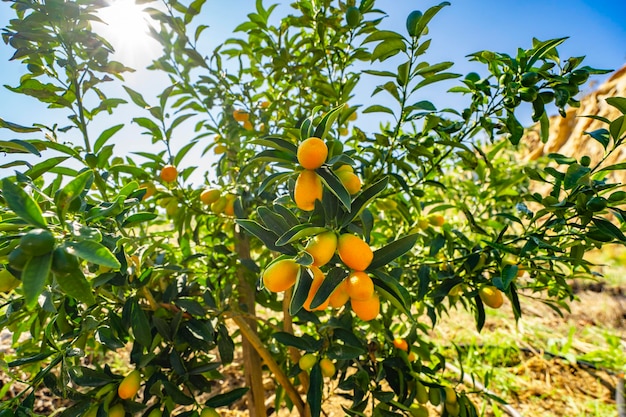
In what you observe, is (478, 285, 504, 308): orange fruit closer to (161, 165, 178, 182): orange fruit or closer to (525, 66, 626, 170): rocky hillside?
(161, 165, 178, 182): orange fruit

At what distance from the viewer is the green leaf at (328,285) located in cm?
43

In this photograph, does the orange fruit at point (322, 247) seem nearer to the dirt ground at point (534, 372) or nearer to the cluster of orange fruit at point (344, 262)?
the cluster of orange fruit at point (344, 262)

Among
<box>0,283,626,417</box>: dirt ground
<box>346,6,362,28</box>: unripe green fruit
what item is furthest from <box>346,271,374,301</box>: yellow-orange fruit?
<box>0,283,626,417</box>: dirt ground

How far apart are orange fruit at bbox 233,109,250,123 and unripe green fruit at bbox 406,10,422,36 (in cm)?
61

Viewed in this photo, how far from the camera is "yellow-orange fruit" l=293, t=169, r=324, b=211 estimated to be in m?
0.50

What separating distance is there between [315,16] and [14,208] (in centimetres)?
88

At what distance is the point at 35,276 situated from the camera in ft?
1.05

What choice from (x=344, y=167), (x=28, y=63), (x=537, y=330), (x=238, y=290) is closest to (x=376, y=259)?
(x=344, y=167)

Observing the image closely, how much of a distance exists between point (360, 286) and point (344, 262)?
0.14ft

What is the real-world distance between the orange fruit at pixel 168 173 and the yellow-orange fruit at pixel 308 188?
580mm

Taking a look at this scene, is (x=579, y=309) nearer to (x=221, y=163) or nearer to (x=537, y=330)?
(x=537, y=330)

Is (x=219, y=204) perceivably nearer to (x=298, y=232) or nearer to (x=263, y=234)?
(x=263, y=234)

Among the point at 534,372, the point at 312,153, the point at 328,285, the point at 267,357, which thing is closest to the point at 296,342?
the point at 267,357

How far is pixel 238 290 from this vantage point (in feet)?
3.82
